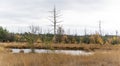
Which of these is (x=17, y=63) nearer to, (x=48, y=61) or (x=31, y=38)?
(x=48, y=61)

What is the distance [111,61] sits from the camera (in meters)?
12.7

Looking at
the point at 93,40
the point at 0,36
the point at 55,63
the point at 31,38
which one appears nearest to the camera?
the point at 55,63

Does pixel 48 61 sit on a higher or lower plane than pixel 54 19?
lower

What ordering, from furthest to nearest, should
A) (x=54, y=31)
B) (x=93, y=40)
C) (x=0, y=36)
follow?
(x=0, y=36) < (x=93, y=40) < (x=54, y=31)

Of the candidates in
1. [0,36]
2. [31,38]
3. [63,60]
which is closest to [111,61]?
[63,60]

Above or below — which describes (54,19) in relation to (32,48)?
above

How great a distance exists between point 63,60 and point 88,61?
1.12m

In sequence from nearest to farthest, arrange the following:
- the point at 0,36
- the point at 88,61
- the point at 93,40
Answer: the point at 88,61, the point at 93,40, the point at 0,36

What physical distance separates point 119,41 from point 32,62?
1666 inches

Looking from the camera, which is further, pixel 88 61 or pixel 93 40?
pixel 93 40

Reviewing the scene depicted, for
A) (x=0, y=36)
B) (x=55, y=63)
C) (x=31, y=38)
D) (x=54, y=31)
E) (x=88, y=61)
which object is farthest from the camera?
(x=0, y=36)

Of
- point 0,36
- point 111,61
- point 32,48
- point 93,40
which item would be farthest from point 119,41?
point 111,61

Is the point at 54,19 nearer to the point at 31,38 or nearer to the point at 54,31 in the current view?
the point at 54,31

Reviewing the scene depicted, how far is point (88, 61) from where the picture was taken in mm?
12258
